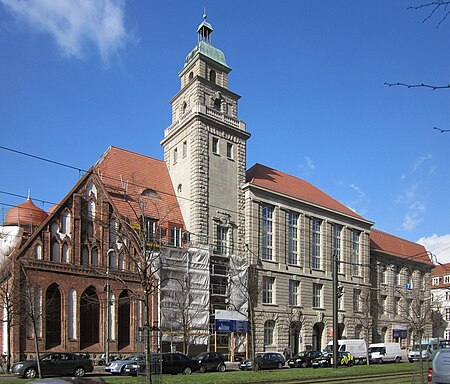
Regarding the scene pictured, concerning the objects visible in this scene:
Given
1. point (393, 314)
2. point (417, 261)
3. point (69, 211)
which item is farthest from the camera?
point (417, 261)

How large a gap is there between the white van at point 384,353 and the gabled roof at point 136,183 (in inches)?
903

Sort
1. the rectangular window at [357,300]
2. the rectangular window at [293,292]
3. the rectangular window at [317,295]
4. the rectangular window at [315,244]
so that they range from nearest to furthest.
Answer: the rectangular window at [293,292], the rectangular window at [317,295], the rectangular window at [315,244], the rectangular window at [357,300]

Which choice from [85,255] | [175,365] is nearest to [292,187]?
[85,255]

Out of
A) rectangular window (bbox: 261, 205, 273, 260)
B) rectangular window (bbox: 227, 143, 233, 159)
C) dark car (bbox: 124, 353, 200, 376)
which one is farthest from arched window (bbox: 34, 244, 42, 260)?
rectangular window (bbox: 261, 205, 273, 260)

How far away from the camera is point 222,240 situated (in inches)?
2104

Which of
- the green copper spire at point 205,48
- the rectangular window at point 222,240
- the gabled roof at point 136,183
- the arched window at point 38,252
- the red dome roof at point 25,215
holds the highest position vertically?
the green copper spire at point 205,48

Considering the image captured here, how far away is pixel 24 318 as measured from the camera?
37781mm

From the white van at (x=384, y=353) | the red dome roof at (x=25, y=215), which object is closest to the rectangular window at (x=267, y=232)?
the white van at (x=384, y=353)

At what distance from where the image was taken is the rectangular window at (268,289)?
55344 millimetres

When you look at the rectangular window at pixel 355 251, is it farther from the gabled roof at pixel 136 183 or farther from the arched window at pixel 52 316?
the arched window at pixel 52 316

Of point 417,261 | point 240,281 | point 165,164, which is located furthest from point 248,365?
point 417,261

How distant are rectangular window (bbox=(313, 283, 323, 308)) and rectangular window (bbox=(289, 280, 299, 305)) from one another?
3.09 meters

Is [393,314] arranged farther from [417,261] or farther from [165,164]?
[165,164]

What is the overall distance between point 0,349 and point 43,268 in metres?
6.52
